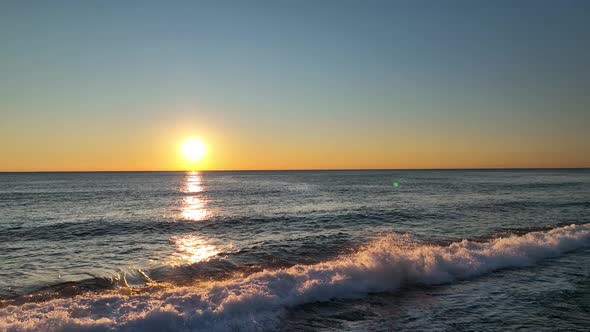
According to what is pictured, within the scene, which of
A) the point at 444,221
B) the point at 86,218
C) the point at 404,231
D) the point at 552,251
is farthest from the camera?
the point at 86,218

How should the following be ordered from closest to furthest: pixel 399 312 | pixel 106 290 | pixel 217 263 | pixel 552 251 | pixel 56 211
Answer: pixel 399 312 → pixel 106 290 → pixel 217 263 → pixel 552 251 → pixel 56 211

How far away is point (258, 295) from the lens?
1265 cm

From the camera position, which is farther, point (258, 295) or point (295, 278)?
point (295, 278)

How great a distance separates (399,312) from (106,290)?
11353mm

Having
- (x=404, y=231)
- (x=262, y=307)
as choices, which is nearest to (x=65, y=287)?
(x=262, y=307)

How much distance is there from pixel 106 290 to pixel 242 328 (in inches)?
273

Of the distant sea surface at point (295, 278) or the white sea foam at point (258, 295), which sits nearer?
the white sea foam at point (258, 295)

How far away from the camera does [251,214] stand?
39500 mm

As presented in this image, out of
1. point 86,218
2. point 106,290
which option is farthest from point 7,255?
point 86,218

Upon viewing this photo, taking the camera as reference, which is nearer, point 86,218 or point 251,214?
point 86,218

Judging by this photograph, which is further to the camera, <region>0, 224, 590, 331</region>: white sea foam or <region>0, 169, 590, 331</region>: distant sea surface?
<region>0, 169, 590, 331</region>: distant sea surface

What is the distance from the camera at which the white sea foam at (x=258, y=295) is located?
10.8 meters

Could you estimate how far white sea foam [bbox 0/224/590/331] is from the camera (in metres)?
10.8

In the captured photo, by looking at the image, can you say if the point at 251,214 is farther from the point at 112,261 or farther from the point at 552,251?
the point at 552,251
